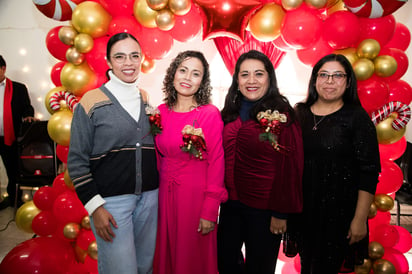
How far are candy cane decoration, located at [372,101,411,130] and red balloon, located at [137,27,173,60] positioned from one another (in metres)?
1.97

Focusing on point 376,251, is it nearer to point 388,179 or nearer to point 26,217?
point 388,179

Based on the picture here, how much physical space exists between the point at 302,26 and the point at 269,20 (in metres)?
0.29

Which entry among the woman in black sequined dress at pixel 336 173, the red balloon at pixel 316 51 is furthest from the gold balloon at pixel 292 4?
the woman in black sequined dress at pixel 336 173

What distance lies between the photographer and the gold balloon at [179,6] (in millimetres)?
2182

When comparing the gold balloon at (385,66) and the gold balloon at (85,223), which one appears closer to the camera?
the gold balloon at (385,66)

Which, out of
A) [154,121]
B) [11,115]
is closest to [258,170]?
[154,121]

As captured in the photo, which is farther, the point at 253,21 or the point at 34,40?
the point at 34,40

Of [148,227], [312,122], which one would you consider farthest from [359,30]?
[148,227]

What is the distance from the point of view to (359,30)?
220 cm

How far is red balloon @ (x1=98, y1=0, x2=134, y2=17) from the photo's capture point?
2350 mm

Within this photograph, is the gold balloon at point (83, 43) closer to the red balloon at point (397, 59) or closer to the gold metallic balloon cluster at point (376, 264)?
the red balloon at point (397, 59)

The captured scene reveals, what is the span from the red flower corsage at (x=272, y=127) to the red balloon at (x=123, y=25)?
4.86 feet

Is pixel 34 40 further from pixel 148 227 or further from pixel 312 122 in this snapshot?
pixel 312 122

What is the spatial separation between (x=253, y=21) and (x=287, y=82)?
83.9 inches
